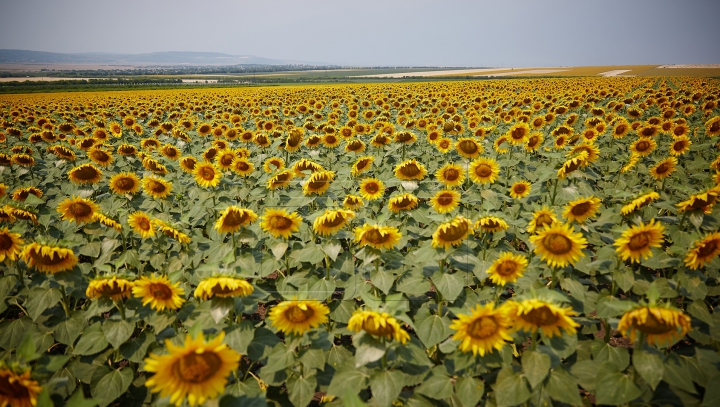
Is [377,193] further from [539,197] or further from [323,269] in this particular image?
[539,197]

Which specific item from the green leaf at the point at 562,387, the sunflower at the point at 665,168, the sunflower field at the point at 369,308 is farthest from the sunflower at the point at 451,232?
the sunflower at the point at 665,168

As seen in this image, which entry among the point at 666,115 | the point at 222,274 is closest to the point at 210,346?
the point at 222,274

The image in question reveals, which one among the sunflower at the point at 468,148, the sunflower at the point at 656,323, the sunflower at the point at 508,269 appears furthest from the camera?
the sunflower at the point at 468,148

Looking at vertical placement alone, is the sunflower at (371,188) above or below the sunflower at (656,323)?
above

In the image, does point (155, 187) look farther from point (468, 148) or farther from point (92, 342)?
point (468, 148)

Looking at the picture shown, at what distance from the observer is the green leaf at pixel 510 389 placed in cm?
217

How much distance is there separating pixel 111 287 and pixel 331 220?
69.5 inches

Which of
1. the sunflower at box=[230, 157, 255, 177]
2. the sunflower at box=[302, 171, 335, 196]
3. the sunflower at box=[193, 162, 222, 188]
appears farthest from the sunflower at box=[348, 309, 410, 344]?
the sunflower at box=[230, 157, 255, 177]

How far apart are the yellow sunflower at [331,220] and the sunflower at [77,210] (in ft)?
9.64

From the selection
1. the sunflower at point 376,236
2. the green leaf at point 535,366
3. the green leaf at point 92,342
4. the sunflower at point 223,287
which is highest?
the sunflower at point 376,236

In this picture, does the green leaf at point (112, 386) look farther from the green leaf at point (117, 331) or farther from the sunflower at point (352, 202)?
the sunflower at point (352, 202)

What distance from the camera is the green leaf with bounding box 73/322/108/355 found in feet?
8.61

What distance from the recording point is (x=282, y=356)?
8.57 ft

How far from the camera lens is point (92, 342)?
270 cm
